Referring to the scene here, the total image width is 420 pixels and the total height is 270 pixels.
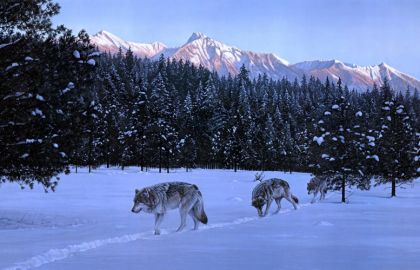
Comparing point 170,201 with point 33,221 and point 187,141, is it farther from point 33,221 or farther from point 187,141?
point 187,141

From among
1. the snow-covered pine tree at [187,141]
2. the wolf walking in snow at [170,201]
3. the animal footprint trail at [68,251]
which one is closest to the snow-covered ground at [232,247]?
the animal footprint trail at [68,251]

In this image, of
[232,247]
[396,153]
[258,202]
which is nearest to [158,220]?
[232,247]

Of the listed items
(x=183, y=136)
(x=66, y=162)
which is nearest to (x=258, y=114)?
(x=183, y=136)

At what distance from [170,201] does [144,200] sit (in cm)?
71

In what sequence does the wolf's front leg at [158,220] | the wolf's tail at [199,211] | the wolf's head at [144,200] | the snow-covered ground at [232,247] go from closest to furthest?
the snow-covered ground at [232,247] → the wolf's front leg at [158,220] → the wolf's head at [144,200] → the wolf's tail at [199,211]

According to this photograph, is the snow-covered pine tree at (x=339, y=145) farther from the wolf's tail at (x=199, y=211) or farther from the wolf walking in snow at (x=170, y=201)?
the wolf walking in snow at (x=170, y=201)

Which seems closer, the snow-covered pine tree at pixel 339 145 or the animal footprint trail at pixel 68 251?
the animal footprint trail at pixel 68 251

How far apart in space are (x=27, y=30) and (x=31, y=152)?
3964 mm

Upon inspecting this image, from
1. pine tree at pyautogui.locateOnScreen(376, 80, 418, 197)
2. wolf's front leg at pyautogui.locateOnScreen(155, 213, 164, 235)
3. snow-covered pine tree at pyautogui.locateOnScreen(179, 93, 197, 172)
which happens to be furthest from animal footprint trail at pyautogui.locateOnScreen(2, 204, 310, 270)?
snow-covered pine tree at pyautogui.locateOnScreen(179, 93, 197, 172)

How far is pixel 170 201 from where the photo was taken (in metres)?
13.4

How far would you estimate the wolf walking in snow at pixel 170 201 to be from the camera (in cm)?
1309

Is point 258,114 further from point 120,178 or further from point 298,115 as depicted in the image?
point 120,178

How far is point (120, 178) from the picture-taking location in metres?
51.0

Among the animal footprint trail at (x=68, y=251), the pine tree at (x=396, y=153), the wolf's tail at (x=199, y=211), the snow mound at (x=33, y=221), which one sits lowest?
the snow mound at (x=33, y=221)
